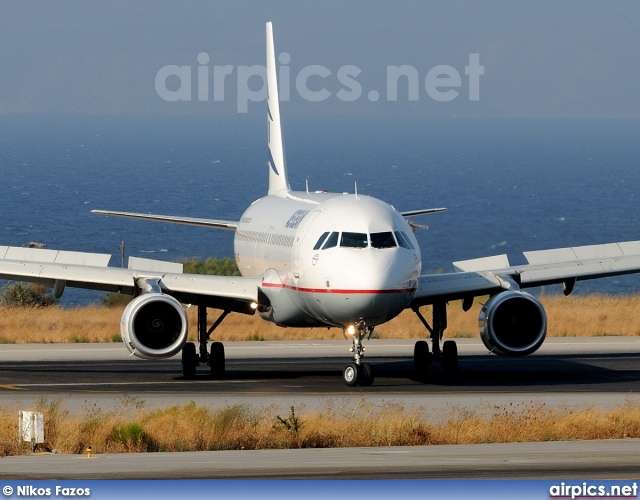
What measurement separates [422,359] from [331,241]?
20.3 ft

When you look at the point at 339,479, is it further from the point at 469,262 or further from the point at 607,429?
the point at 469,262

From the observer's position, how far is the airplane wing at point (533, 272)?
120 ft

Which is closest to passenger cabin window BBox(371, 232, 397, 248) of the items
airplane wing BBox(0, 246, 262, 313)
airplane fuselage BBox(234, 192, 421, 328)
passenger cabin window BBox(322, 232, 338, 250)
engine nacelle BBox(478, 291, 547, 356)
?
airplane fuselage BBox(234, 192, 421, 328)

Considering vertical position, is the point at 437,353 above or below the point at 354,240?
below

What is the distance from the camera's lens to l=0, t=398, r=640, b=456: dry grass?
24922 mm

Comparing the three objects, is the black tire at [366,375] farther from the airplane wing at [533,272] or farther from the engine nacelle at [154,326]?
the engine nacelle at [154,326]

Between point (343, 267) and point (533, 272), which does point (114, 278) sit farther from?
point (533, 272)

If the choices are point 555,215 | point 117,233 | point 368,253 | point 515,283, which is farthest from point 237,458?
point 555,215

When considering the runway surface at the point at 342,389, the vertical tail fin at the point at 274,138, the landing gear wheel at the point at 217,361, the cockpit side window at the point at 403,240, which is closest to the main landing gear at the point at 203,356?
the landing gear wheel at the point at 217,361

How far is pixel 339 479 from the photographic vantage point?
787 inches

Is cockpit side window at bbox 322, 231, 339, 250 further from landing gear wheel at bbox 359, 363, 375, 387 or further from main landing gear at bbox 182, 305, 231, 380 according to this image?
main landing gear at bbox 182, 305, 231, 380

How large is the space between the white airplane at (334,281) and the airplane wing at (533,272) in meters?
0.02

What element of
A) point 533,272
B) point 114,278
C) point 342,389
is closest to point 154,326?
point 114,278

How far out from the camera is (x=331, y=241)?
3375 cm
